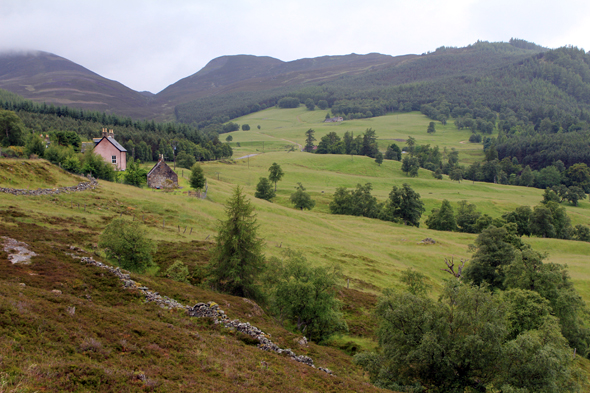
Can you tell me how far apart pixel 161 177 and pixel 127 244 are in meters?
52.2

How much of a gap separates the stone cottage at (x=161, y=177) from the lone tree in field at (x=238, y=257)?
50.3 metres

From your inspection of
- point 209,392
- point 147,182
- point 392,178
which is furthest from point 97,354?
point 392,178

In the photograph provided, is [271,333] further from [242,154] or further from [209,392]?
[242,154]

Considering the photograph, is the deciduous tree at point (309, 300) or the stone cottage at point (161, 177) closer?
the deciduous tree at point (309, 300)

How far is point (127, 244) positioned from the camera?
102 ft

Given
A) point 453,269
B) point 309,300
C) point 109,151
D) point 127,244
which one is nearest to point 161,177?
point 109,151

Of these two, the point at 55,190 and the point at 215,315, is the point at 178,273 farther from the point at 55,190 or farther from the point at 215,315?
the point at 55,190

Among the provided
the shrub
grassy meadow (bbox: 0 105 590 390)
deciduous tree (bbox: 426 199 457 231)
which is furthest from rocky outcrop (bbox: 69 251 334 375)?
deciduous tree (bbox: 426 199 457 231)

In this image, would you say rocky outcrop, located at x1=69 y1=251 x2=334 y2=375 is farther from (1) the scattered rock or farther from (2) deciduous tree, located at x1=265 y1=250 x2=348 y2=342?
(1) the scattered rock

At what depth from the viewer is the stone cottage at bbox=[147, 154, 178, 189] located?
78.8 metres

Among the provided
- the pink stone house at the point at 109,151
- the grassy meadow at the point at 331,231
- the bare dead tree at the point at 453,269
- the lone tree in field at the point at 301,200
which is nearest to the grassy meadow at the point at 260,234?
the grassy meadow at the point at 331,231

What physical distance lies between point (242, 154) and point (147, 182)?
390 feet

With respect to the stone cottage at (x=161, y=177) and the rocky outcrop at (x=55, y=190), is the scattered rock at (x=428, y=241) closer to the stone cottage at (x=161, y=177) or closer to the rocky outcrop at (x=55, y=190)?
the stone cottage at (x=161, y=177)

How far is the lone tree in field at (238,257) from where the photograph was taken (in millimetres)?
33500
